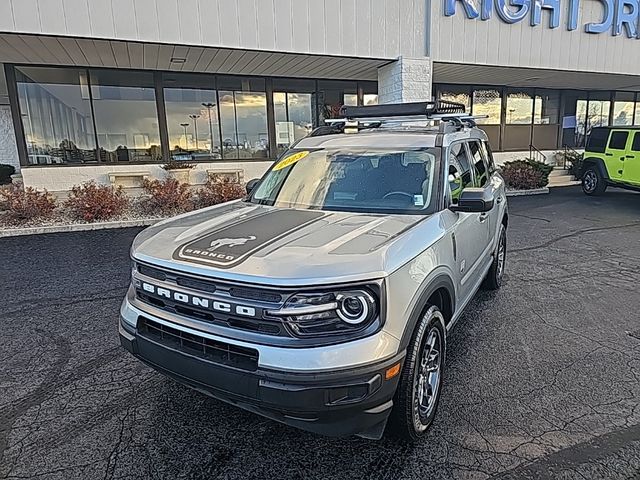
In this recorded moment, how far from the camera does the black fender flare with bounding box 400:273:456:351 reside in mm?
2294

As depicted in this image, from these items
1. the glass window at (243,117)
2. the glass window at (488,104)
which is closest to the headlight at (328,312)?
the glass window at (243,117)

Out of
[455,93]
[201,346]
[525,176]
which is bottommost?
[525,176]

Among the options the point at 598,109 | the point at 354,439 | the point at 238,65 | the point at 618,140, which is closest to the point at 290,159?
the point at 354,439

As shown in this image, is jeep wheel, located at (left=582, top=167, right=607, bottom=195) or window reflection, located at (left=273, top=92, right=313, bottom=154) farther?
window reflection, located at (left=273, top=92, right=313, bottom=154)

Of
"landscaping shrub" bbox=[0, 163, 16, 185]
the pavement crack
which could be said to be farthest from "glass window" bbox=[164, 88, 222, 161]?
the pavement crack

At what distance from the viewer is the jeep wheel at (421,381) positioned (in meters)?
2.42

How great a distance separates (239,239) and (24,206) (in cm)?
850

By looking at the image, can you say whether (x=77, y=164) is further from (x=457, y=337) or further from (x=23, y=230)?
(x=457, y=337)

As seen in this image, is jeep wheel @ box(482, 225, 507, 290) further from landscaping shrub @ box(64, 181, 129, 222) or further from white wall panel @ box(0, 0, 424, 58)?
landscaping shrub @ box(64, 181, 129, 222)

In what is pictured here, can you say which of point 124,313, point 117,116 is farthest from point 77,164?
point 124,313

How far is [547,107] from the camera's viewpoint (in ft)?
57.5

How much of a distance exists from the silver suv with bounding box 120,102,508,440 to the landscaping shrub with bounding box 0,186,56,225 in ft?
24.7

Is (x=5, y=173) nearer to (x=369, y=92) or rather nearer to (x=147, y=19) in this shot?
(x=147, y=19)

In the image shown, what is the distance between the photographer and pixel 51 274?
20.0 feet
